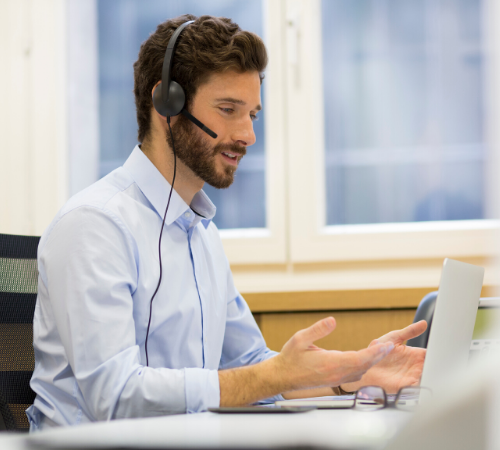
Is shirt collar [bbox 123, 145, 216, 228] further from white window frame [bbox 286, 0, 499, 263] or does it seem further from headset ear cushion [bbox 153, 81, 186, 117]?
white window frame [bbox 286, 0, 499, 263]

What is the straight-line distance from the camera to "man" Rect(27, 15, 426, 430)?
831mm

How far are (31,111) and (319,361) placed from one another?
5.16 feet

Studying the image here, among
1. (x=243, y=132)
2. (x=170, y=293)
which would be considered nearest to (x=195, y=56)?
(x=243, y=132)

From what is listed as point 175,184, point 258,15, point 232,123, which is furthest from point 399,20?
point 175,184

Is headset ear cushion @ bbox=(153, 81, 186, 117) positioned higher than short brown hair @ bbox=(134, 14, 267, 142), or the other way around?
short brown hair @ bbox=(134, 14, 267, 142)

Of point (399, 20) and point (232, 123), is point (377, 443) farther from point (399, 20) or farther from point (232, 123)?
point (399, 20)

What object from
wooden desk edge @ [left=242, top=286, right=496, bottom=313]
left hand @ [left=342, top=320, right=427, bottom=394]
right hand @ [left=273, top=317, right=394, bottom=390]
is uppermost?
right hand @ [left=273, top=317, right=394, bottom=390]

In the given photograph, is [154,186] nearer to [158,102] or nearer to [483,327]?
[158,102]

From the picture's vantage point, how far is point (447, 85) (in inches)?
74.9

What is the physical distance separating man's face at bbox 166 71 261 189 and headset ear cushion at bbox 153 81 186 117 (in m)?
0.05

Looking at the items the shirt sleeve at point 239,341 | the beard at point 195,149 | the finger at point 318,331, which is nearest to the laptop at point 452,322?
the finger at point 318,331

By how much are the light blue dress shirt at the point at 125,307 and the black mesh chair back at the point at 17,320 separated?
4 centimetres

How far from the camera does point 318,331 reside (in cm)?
76

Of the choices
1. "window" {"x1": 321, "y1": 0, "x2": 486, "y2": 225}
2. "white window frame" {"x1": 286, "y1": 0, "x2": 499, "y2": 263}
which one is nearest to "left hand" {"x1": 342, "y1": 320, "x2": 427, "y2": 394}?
"white window frame" {"x1": 286, "y1": 0, "x2": 499, "y2": 263}
